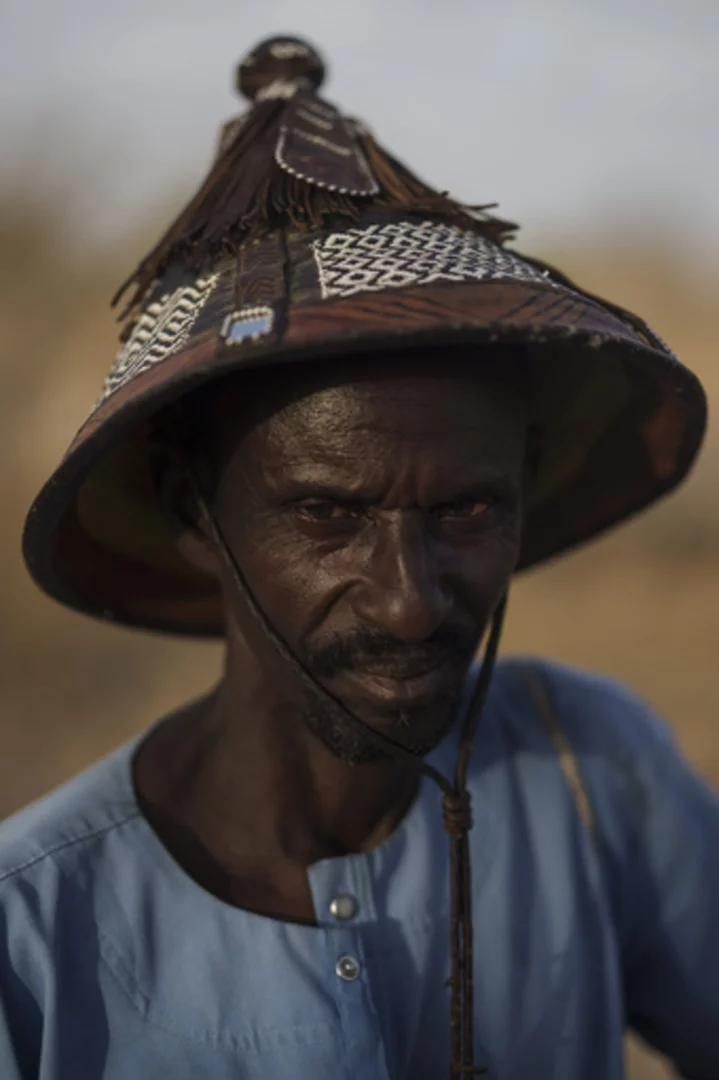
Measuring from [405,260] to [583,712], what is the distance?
1.01 m

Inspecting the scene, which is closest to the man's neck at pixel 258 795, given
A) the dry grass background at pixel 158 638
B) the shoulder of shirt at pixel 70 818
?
the shoulder of shirt at pixel 70 818

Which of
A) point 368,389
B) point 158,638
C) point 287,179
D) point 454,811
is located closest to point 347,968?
point 454,811

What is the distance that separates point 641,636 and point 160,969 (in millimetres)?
6702

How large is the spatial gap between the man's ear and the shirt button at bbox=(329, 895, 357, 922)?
0.55 meters

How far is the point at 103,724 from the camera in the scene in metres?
7.05

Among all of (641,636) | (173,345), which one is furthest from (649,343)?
(641,636)

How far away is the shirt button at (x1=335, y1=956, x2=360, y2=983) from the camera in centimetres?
178

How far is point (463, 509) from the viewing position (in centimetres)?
172

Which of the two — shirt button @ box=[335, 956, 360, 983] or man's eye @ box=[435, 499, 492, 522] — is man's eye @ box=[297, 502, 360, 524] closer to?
man's eye @ box=[435, 499, 492, 522]

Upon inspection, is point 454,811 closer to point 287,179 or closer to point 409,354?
point 409,354

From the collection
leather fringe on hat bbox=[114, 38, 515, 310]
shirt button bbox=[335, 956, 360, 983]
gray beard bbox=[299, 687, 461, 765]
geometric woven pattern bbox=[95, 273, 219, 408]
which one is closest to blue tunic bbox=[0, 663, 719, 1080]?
shirt button bbox=[335, 956, 360, 983]

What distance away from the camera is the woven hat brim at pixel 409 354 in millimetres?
1491

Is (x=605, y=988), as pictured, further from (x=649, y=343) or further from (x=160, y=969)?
(x=649, y=343)

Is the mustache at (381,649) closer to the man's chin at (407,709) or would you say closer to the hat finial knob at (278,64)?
the man's chin at (407,709)
